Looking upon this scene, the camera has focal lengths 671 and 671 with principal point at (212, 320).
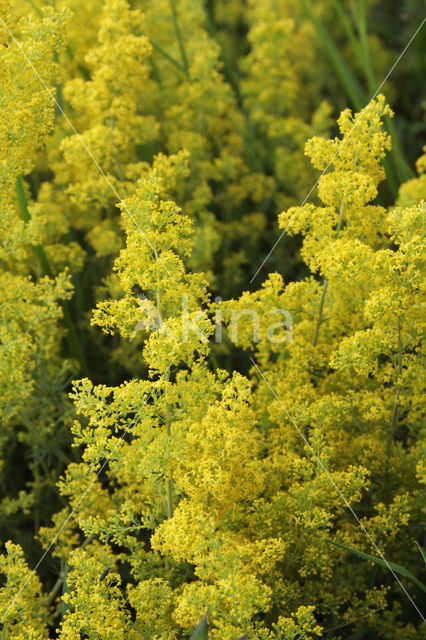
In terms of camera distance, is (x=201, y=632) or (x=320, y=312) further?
(x=320, y=312)

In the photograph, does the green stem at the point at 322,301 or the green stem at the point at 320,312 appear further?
the green stem at the point at 320,312

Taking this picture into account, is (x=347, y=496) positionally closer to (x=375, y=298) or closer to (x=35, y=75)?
(x=375, y=298)

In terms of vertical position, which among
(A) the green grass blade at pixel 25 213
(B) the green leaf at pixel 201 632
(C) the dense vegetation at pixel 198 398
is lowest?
(B) the green leaf at pixel 201 632

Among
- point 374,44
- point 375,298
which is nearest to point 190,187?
point 375,298

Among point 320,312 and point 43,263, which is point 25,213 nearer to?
point 43,263

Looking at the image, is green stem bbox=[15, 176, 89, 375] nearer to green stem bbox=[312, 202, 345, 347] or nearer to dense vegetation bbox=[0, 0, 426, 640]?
dense vegetation bbox=[0, 0, 426, 640]

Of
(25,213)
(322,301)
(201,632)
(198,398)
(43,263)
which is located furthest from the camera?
(43,263)

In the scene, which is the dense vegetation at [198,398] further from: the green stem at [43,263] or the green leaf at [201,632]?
the green leaf at [201,632]

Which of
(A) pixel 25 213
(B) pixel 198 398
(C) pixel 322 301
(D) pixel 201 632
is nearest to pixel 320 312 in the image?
(C) pixel 322 301

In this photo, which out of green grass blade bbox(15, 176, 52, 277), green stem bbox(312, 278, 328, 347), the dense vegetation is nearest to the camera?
the dense vegetation

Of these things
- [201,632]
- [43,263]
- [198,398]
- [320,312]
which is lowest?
[201,632]

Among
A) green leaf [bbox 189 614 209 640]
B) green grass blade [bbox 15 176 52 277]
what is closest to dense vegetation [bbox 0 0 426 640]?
green grass blade [bbox 15 176 52 277]

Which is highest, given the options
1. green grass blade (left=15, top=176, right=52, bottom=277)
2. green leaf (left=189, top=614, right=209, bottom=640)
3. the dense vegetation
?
green grass blade (left=15, top=176, right=52, bottom=277)

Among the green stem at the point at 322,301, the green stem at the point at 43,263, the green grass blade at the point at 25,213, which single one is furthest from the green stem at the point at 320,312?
the green grass blade at the point at 25,213
